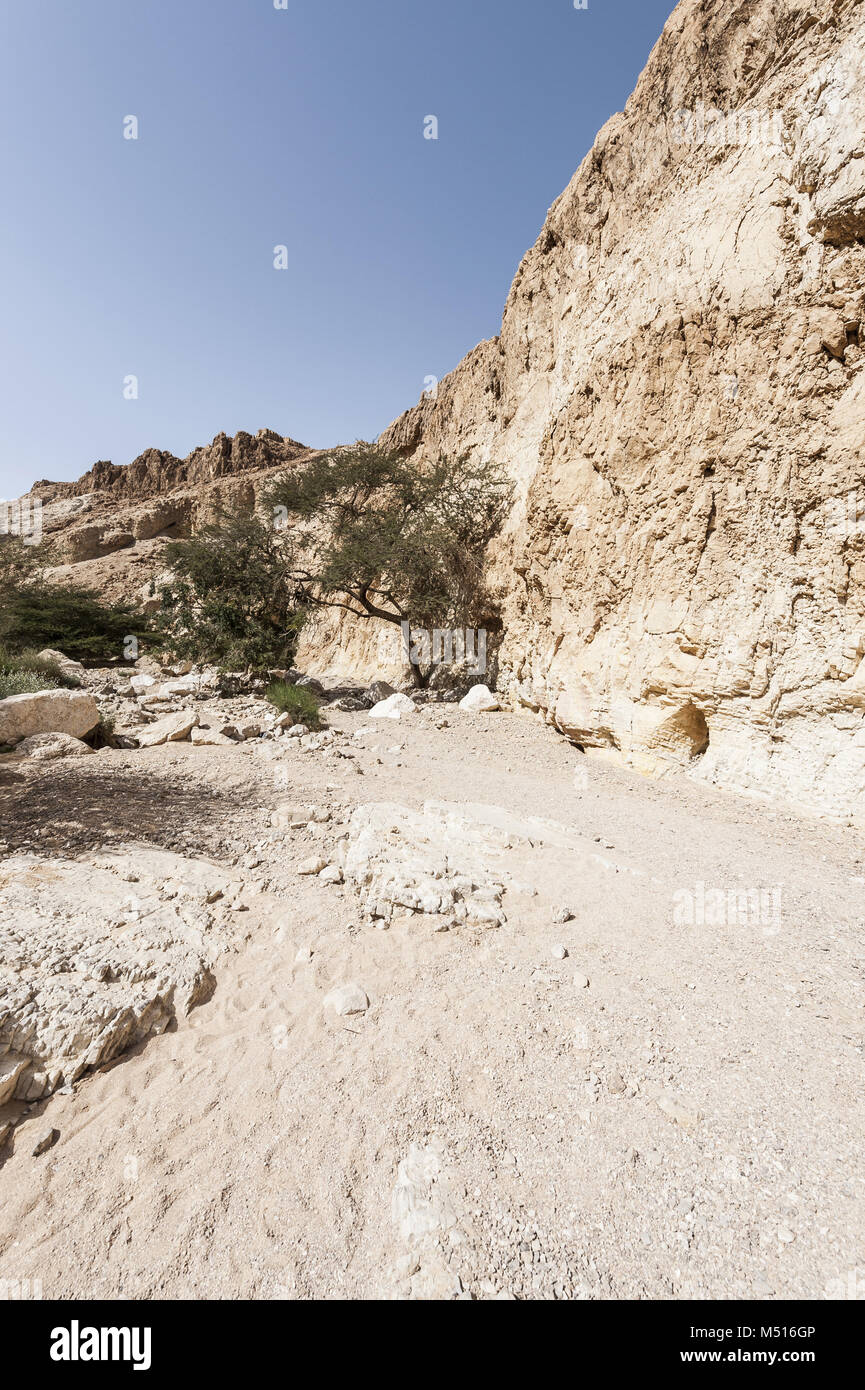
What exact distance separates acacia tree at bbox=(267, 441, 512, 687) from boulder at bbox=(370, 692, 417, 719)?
2565 mm

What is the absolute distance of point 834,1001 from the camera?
7.97 ft

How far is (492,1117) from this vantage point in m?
1.95

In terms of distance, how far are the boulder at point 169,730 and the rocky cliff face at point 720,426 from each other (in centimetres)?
534

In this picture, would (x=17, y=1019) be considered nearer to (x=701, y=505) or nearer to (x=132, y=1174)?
(x=132, y=1174)

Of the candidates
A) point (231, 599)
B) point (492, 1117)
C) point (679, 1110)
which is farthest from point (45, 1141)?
point (231, 599)

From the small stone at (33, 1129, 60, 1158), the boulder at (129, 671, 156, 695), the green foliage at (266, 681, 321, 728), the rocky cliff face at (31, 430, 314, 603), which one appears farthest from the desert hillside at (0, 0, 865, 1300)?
the rocky cliff face at (31, 430, 314, 603)

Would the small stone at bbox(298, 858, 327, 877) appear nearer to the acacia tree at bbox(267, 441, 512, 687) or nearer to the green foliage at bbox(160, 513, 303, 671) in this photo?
the acacia tree at bbox(267, 441, 512, 687)

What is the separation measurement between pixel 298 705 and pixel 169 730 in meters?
2.08

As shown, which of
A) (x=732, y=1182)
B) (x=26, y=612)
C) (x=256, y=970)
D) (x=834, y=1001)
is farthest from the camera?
(x=26, y=612)

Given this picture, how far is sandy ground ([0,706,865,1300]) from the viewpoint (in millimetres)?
1515

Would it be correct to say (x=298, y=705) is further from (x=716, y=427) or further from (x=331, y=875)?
(x=716, y=427)

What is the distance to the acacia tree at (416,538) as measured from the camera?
11484mm
